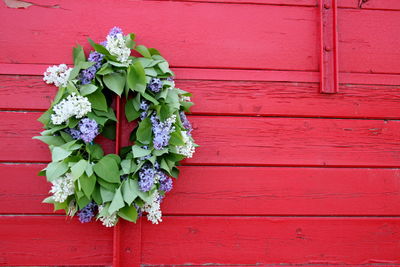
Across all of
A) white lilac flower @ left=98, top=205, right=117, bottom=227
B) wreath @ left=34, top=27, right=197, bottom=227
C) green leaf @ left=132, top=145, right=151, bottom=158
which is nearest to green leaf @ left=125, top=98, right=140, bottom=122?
wreath @ left=34, top=27, right=197, bottom=227

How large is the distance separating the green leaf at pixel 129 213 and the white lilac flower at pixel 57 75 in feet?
1.67

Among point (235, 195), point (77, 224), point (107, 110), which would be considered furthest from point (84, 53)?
point (235, 195)

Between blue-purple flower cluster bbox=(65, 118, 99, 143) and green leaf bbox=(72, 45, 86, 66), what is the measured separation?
240 millimetres

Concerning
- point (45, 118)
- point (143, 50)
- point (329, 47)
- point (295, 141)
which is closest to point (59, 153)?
point (45, 118)

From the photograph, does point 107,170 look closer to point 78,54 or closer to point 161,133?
point 161,133

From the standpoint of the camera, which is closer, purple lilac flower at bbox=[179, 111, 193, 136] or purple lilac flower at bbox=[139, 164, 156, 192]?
purple lilac flower at bbox=[139, 164, 156, 192]

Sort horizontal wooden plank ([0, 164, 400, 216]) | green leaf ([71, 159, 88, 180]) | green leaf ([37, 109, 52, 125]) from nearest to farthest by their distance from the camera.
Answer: green leaf ([71, 159, 88, 180]) < green leaf ([37, 109, 52, 125]) < horizontal wooden plank ([0, 164, 400, 216])

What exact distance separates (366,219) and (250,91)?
701 mm

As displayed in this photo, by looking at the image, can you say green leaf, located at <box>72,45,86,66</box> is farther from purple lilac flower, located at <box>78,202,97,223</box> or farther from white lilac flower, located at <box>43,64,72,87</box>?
purple lilac flower, located at <box>78,202,97,223</box>

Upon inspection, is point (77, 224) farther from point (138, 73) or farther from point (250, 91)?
point (250, 91)

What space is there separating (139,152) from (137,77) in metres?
0.27

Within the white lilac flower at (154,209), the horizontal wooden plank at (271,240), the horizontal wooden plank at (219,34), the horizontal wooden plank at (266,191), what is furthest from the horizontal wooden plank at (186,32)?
the horizontal wooden plank at (271,240)

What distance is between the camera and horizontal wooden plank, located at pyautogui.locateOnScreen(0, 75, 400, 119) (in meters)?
1.48

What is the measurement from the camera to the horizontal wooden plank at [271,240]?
144 centimetres
